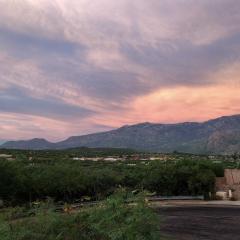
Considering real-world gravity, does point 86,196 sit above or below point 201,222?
above

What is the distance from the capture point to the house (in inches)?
3376

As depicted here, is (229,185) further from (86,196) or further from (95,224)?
(95,224)

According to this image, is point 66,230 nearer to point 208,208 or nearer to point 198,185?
point 208,208

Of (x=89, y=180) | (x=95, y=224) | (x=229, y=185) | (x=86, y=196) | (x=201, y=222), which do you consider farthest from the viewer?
(x=229, y=185)

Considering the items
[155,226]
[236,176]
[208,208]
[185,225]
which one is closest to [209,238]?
[185,225]

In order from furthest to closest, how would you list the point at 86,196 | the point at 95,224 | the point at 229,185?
the point at 229,185 < the point at 86,196 < the point at 95,224

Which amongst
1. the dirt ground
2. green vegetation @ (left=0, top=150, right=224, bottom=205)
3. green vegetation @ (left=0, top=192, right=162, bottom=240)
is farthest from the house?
green vegetation @ (left=0, top=192, right=162, bottom=240)

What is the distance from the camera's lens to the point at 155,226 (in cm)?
1994

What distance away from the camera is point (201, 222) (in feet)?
199

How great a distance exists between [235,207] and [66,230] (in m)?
59.9

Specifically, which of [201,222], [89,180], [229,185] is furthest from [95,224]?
[229,185]

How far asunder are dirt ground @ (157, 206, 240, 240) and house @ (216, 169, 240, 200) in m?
9.72

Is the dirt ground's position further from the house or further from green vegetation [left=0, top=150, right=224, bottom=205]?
the house

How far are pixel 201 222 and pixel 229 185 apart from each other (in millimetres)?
29614
